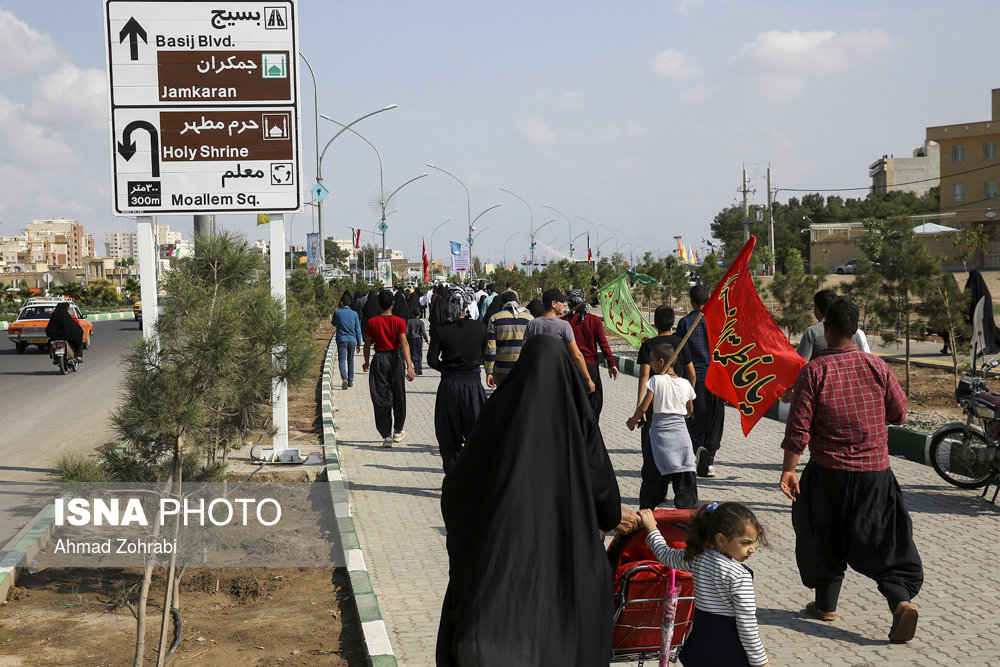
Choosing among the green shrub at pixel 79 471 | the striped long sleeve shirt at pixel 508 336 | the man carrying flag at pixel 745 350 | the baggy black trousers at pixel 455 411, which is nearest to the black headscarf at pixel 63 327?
the striped long sleeve shirt at pixel 508 336

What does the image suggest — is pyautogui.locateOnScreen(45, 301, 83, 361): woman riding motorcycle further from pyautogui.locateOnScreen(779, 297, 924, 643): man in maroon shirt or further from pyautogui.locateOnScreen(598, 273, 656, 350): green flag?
pyautogui.locateOnScreen(779, 297, 924, 643): man in maroon shirt

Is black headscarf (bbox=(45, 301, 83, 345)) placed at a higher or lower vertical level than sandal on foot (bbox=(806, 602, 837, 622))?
higher

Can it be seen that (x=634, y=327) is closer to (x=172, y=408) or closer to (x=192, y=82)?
(x=192, y=82)

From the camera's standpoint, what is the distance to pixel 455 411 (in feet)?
27.9

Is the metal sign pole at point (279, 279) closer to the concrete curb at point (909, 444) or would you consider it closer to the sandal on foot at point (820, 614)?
the sandal on foot at point (820, 614)

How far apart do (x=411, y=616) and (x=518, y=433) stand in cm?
311

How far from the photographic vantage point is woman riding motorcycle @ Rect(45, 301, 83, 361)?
20.8m

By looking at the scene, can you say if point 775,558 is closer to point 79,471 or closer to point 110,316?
point 79,471

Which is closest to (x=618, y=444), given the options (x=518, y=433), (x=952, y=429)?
(x=952, y=429)

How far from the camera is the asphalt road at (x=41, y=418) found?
9.11 meters

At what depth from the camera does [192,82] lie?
29.2 feet

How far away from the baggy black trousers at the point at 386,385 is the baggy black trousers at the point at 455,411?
2277mm

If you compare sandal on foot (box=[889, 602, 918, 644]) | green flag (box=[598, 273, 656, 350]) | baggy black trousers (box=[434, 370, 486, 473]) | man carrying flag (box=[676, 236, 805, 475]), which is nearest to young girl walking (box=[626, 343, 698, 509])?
man carrying flag (box=[676, 236, 805, 475])

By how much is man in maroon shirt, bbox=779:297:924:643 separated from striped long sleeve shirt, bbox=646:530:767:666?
5.20 feet
